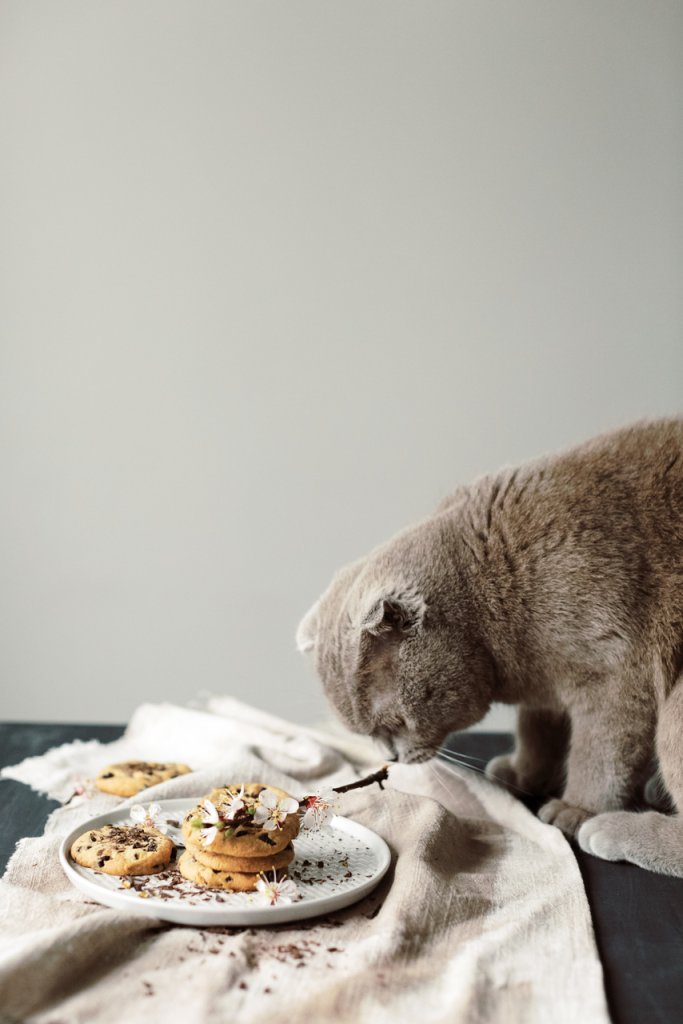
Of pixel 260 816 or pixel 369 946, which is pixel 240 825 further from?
pixel 369 946

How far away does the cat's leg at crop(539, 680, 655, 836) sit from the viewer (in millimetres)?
1424

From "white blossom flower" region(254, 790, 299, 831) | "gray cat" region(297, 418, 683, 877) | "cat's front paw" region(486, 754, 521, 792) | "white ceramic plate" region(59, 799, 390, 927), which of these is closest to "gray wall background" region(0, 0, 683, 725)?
"cat's front paw" region(486, 754, 521, 792)

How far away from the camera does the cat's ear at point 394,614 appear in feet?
4.50

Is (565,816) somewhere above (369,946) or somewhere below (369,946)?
below

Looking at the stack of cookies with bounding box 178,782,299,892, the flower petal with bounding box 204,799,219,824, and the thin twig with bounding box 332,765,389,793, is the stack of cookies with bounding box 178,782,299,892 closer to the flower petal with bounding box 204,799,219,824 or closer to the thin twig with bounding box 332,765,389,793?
the flower petal with bounding box 204,799,219,824

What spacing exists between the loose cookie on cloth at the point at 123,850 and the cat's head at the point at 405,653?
35 centimetres

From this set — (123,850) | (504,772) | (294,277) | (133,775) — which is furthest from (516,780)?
(294,277)

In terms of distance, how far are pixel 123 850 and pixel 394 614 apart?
457 millimetres

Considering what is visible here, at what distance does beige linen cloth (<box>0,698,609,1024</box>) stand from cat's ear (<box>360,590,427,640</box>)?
0.23 metres

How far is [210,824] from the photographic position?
1.15m

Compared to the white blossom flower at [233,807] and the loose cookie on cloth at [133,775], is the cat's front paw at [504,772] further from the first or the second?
the white blossom flower at [233,807]

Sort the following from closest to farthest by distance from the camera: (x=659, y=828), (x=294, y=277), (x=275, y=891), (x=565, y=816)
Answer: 1. (x=275, y=891)
2. (x=659, y=828)
3. (x=565, y=816)
4. (x=294, y=277)

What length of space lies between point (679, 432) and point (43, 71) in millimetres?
2164

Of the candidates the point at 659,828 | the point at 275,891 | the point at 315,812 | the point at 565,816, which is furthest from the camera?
the point at 565,816
